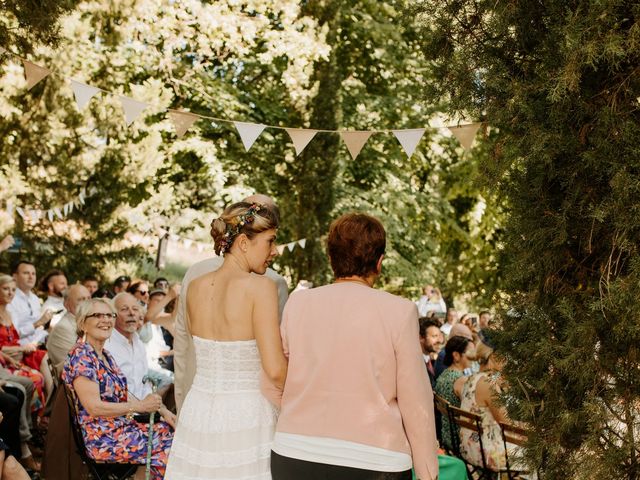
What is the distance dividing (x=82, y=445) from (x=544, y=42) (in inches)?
130

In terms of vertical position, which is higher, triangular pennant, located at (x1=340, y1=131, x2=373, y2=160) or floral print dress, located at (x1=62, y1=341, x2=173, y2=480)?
triangular pennant, located at (x1=340, y1=131, x2=373, y2=160)

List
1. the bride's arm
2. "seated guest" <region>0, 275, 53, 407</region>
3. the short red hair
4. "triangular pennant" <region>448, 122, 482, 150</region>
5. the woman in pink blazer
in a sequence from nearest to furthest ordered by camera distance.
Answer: the woman in pink blazer, the short red hair, the bride's arm, "triangular pennant" <region>448, 122, 482, 150</region>, "seated guest" <region>0, 275, 53, 407</region>

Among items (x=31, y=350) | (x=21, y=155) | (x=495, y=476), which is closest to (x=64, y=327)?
(x=31, y=350)

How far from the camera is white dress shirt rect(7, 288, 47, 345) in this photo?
795cm

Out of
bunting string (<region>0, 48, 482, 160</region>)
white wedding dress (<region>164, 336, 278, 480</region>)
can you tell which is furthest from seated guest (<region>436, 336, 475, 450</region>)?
white wedding dress (<region>164, 336, 278, 480</region>)

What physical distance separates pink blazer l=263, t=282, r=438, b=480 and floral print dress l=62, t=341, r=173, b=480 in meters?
2.24

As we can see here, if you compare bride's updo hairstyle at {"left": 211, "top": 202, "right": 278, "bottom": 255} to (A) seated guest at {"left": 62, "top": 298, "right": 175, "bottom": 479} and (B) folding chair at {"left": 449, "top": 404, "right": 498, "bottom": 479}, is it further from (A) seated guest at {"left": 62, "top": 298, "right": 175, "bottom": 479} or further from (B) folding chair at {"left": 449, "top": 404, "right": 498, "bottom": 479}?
(B) folding chair at {"left": 449, "top": 404, "right": 498, "bottom": 479}

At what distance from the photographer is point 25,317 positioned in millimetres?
8156

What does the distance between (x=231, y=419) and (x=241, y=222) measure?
2.51ft

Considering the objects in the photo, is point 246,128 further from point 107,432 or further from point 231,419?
point 231,419

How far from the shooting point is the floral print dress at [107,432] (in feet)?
15.2

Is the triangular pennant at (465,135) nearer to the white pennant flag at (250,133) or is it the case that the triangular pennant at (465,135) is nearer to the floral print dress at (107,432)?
the white pennant flag at (250,133)

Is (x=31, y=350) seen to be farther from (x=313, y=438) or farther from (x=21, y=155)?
(x=21, y=155)

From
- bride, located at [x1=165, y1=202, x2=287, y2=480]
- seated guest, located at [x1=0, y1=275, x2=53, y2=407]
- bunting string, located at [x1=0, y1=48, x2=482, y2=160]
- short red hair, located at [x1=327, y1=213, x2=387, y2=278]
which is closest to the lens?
short red hair, located at [x1=327, y1=213, x2=387, y2=278]
